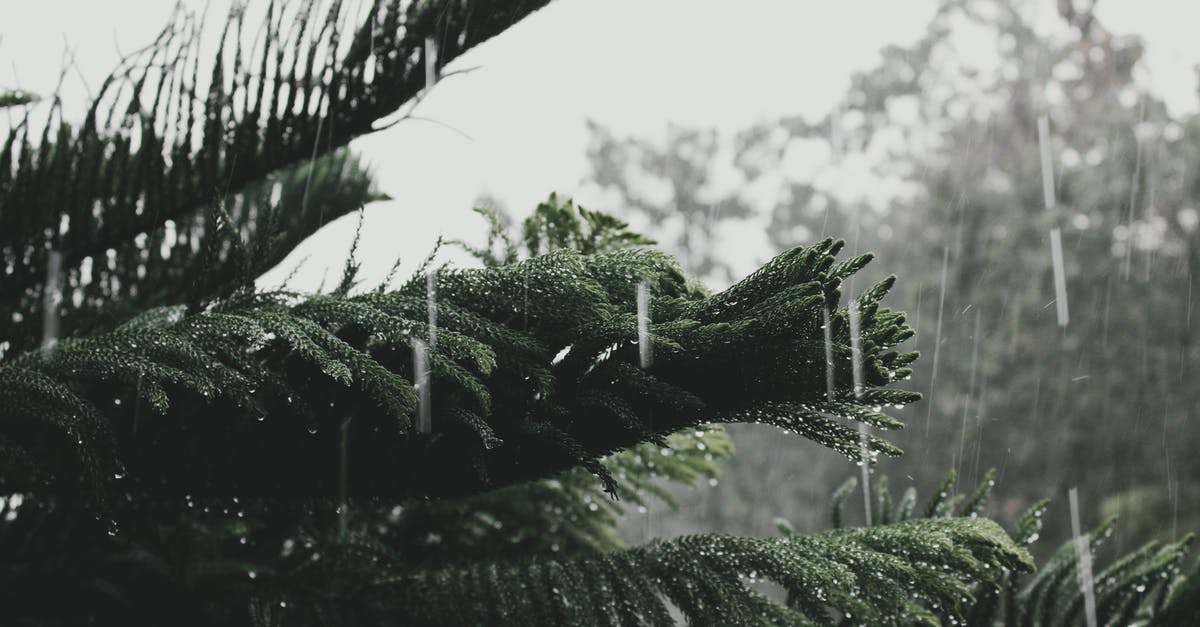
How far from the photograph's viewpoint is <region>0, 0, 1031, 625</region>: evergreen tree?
830mm

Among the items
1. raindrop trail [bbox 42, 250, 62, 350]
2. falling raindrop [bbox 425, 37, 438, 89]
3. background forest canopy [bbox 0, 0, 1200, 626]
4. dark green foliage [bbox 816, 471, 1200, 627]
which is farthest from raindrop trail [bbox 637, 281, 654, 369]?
raindrop trail [bbox 42, 250, 62, 350]

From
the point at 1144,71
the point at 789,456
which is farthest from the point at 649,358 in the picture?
the point at 789,456

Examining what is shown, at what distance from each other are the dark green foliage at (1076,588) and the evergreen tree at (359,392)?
298 mm

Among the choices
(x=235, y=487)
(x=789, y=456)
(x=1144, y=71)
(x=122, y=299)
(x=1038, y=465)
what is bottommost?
(x=235, y=487)

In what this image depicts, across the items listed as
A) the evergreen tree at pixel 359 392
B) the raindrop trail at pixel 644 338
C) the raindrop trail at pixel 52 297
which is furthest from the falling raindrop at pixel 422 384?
the raindrop trail at pixel 52 297

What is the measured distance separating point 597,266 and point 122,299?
918 millimetres

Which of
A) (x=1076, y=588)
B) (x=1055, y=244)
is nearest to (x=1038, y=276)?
(x=1055, y=244)

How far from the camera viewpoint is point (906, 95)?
21.8 meters

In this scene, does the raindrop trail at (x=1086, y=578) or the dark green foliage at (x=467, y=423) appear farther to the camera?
the raindrop trail at (x=1086, y=578)

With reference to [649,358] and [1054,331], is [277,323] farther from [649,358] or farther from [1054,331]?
[1054,331]

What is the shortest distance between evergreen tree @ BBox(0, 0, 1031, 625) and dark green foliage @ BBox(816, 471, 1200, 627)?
298 millimetres

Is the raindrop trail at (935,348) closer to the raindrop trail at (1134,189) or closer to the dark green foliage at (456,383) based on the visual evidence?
the raindrop trail at (1134,189)

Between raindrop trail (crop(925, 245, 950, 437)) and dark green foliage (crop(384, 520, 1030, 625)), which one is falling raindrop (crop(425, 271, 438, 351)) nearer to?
dark green foliage (crop(384, 520, 1030, 625))

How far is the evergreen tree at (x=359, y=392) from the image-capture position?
0.83 m
